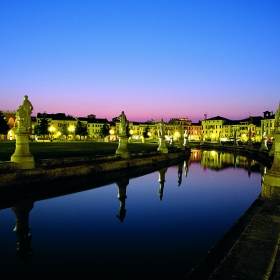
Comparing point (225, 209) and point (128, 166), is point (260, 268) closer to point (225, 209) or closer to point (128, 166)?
point (225, 209)

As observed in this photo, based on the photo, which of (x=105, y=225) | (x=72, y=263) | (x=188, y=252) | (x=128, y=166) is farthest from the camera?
(x=128, y=166)

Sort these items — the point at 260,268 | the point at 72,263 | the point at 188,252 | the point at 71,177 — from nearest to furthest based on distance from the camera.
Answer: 1. the point at 260,268
2. the point at 72,263
3. the point at 188,252
4. the point at 71,177

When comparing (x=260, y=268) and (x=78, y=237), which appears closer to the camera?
(x=260, y=268)

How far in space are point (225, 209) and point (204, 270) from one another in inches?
400

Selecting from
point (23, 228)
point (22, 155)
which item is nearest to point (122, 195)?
point (22, 155)

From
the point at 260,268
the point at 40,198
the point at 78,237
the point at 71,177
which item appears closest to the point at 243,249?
the point at 260,268

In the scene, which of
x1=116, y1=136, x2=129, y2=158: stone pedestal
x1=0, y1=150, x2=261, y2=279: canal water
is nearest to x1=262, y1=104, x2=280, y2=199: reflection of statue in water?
x1=0, y1=150, x2=261, y2=279: canal water

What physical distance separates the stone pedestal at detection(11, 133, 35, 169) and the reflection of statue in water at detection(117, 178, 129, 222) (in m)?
6.43

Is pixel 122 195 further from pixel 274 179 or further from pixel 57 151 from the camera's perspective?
pixel 57 151

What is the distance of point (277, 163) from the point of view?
16266 millimetres

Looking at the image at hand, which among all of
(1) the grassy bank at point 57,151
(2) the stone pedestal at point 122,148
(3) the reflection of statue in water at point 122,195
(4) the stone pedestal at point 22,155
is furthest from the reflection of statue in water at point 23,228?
(2) the stone pedestal at point 122,148

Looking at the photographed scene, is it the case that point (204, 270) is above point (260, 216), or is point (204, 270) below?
below

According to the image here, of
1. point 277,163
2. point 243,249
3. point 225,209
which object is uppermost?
point 277,163

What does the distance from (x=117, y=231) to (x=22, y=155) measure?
1162 centimetres
